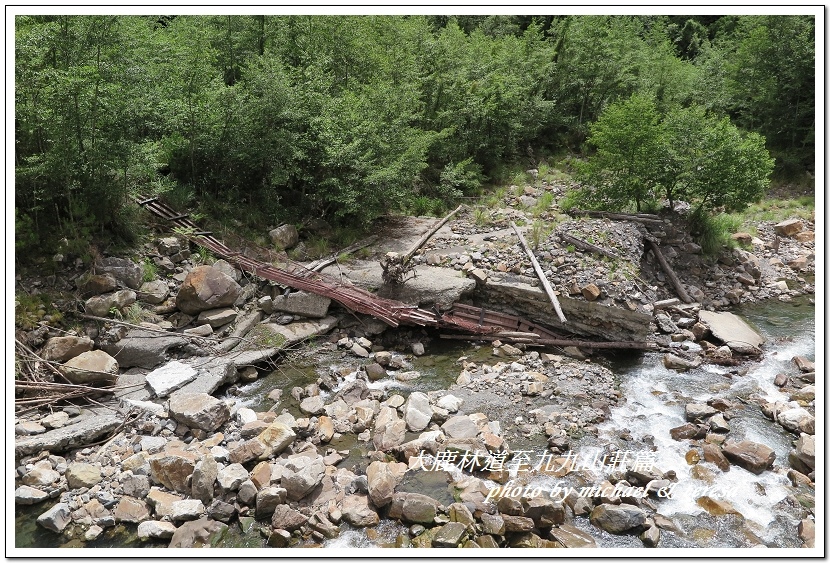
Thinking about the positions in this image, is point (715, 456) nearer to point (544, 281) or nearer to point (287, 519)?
point (544, 281)

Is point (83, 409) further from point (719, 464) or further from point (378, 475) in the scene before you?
point (719, 464)

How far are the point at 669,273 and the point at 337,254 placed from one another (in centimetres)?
968

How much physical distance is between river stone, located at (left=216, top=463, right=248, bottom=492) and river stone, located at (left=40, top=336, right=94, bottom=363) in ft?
14.7

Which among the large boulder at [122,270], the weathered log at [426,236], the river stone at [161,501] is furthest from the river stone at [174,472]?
the weathered log at [426,236]

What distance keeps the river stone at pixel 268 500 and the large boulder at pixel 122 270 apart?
696cm

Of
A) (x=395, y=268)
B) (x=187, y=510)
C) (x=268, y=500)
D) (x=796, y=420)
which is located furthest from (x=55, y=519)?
(x=796, y=420)

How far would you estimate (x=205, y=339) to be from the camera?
11297mm

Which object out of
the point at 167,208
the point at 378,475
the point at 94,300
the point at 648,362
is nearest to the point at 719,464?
the point at 648,362

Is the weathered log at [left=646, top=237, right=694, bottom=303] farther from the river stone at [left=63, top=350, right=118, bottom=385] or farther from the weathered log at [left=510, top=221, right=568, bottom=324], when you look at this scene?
the river stone at [left=63, top=350, right=118, bottom=385]

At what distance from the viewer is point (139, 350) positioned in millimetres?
10547

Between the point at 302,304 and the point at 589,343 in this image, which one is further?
the point at 302,304

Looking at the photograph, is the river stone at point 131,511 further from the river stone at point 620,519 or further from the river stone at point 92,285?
the river stone at point 620,519

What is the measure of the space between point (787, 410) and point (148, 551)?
10.6 metres

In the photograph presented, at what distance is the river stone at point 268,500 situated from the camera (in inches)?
279
